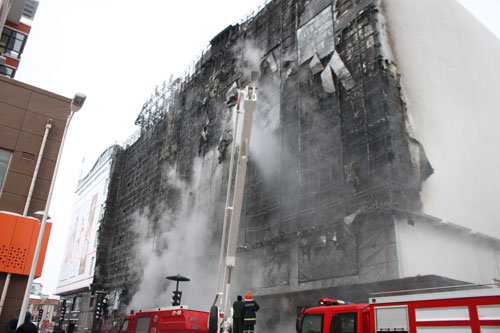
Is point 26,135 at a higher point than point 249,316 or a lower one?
higher

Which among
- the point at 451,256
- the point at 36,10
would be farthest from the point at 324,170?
the point at 36,10

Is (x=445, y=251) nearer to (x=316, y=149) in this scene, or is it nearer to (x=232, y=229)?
(x=316, y=149)

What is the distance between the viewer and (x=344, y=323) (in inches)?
303

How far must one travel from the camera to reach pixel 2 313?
1212cm

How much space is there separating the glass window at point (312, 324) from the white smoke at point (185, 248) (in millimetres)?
12104

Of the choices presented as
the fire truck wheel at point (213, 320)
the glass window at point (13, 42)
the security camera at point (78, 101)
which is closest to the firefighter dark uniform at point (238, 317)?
the fire truck wheel at point (213, 320)

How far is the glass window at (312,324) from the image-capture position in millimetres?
8109

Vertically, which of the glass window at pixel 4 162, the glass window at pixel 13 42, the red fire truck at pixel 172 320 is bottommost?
the red fire truck at pixel 172 320

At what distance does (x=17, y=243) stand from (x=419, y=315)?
12.2m

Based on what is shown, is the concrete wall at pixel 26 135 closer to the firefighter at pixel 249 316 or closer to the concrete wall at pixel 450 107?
the firefighter at pixel 249 316

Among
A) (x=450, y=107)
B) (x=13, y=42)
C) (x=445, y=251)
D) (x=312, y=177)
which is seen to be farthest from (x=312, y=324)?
(x=13, y=42)

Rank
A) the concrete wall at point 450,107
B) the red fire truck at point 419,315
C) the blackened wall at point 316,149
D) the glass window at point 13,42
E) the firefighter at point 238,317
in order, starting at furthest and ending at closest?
the glass window at point 13,42 → the concrete wall at point 450,107 → the blackened wall at point 316,149 → the firefighter at point 238,317 → the red fire truck at point 419,315

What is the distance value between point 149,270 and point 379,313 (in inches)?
882

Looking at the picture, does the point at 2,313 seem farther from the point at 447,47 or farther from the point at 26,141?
the point at 447,47
